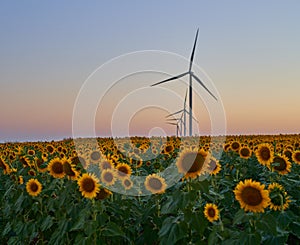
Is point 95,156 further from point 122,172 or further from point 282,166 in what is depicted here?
point 282,166

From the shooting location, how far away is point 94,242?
4754 mm

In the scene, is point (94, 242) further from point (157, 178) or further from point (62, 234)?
point (157, 178)

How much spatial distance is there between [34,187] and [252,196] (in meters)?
3.17

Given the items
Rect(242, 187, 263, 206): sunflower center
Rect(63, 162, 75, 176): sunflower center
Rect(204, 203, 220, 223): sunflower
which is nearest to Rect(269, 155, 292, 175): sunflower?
Rect(204, 203, 220, 223): sunflower

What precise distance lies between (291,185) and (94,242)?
2634 millimetres

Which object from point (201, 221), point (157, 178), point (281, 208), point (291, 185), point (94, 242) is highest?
point (291, 185)

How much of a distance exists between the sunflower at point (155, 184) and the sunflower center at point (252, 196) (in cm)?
144

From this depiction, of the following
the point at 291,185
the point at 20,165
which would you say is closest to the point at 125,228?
the point at 291,185

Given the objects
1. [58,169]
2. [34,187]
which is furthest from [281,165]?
[34,187]

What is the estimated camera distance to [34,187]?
609 centimetres

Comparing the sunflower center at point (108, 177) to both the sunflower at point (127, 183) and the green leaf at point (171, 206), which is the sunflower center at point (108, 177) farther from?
the green leaf at point (171, 206)

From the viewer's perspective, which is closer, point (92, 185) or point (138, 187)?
point (92, 185)

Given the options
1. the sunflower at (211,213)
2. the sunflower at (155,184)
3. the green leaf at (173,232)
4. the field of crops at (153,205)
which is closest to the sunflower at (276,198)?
the field of crops at (153,205)

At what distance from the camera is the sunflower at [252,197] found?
4020 mm
